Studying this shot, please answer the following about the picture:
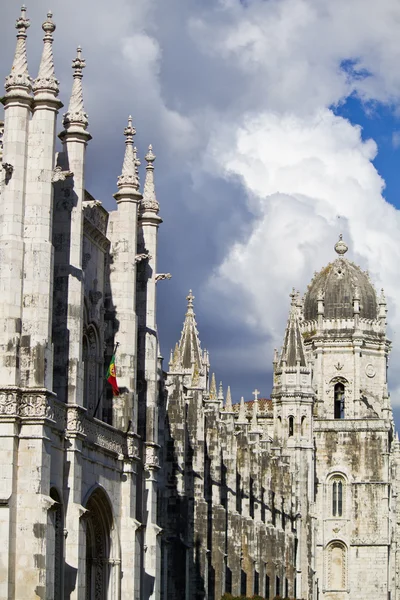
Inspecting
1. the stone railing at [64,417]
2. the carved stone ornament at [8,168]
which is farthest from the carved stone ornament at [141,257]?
the carved stone ornament at [8,168]

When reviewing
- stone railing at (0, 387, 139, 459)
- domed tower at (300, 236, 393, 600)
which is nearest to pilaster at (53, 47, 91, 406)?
stone railing at (0, 387, 139, 459)

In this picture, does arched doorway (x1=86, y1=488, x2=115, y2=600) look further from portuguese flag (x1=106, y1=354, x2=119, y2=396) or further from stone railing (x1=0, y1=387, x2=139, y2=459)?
portuguese flag (x1=106, y1=354, x2=119, y2=396)

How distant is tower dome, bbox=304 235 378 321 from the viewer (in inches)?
4557

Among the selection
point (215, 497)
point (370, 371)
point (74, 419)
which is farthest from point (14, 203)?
point (370, 371)

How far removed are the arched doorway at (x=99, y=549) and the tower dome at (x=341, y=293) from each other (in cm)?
7061

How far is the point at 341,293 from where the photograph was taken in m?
116

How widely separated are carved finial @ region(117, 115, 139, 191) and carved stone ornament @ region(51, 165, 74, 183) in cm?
766

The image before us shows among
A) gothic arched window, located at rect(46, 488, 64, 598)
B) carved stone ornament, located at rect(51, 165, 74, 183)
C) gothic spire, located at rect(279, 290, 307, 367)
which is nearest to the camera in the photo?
gothic arched window, located at rect(46, 488, 64, 598)

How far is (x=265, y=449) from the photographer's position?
307ft

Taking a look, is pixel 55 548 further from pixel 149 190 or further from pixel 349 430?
pixel 349 430

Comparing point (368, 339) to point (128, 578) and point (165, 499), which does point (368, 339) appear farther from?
point (128, 578)

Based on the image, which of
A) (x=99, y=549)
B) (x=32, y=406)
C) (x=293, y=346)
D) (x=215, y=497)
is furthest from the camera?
(x=293, y=346)

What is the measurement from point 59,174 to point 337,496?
7325 centimetres

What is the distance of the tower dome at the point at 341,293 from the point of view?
116 metres
